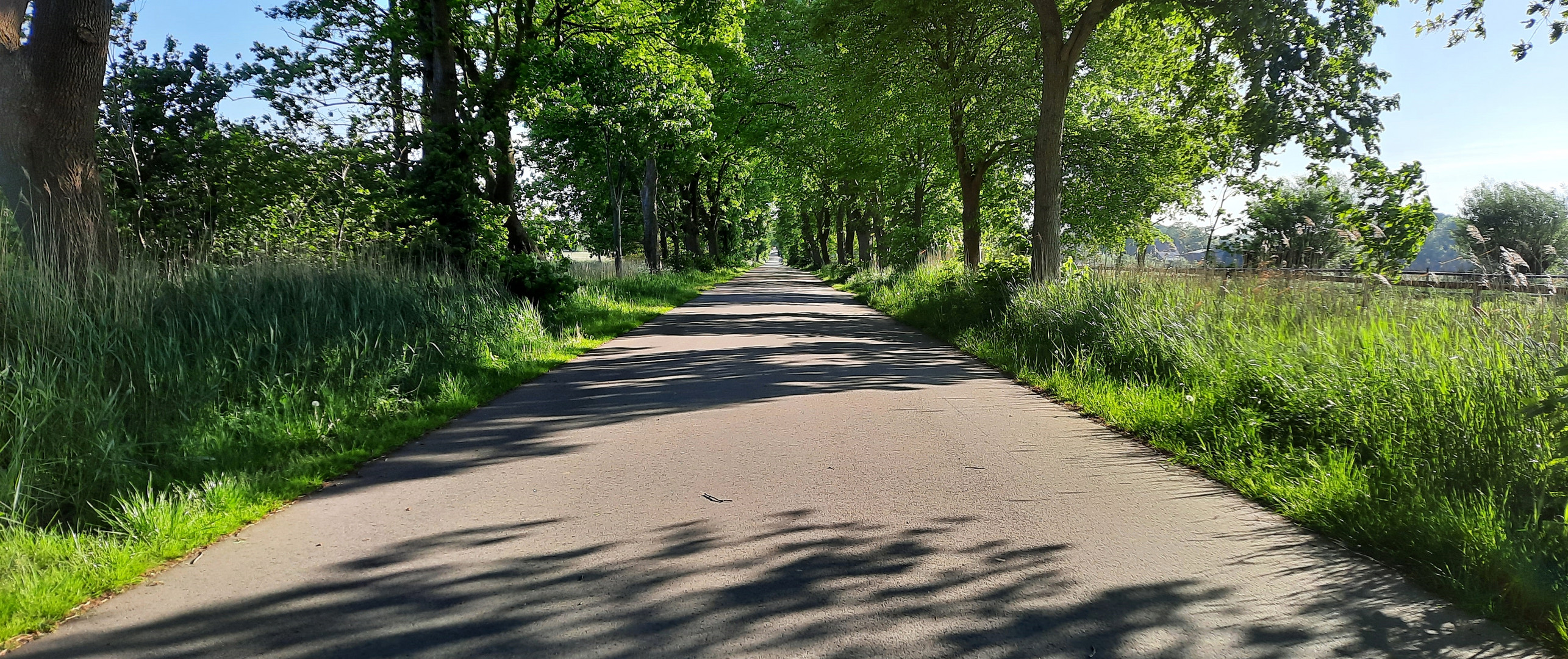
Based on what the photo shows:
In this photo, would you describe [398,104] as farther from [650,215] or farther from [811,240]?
[811,240]

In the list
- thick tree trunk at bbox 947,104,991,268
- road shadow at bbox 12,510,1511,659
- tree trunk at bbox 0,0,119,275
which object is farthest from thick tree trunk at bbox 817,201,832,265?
road shadow at bbox 12,510,1511,659

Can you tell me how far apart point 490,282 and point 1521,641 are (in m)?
12.2

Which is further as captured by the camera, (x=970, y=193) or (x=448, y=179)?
(x=970, y=193)

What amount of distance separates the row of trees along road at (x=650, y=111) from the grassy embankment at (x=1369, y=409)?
2131 millimetres

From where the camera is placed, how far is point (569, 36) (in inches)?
725

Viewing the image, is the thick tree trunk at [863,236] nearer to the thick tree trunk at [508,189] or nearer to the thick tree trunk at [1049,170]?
the thick tree trunk at [508,189]

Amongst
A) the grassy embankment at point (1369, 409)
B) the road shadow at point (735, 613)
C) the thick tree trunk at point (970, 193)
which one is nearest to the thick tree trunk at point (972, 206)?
the thick tree trunk at point (970, 193)

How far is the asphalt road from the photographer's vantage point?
3045mm

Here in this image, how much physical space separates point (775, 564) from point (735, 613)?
55cm

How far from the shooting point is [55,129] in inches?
300

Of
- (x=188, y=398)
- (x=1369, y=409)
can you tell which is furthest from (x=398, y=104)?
(x=1369, y=409)

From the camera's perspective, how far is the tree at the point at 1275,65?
39.2ft

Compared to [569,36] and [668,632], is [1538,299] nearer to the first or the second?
[668,632]

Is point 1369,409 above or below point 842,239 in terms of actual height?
below
